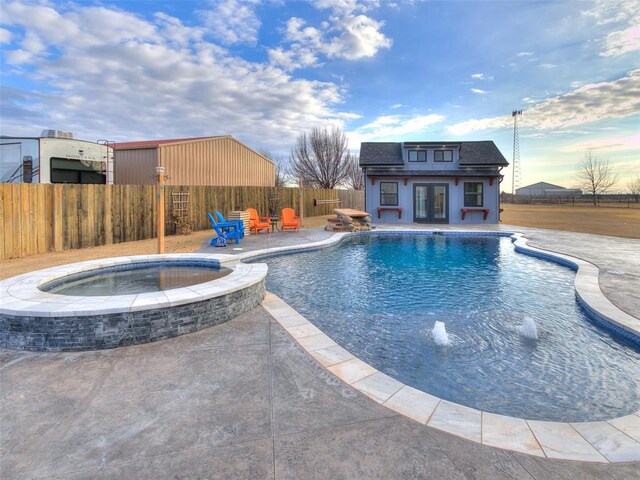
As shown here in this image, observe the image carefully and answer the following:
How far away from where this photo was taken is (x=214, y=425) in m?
2.32

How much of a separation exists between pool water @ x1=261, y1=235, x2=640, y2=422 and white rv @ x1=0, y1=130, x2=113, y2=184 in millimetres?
8749

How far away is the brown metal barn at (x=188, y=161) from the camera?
51.3ft

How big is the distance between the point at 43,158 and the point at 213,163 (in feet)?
26.7

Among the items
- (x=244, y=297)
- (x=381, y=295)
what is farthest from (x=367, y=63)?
(x=244, y=297)

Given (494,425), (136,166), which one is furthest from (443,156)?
(494,425)

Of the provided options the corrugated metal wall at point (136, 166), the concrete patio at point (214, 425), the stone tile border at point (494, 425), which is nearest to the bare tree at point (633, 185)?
the corrugated metal wall at point (136, 166)

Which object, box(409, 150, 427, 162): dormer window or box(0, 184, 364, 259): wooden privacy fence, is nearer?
box(0, 184, 364, 259): wooden privacy fence

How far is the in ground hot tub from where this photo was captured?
351 cm

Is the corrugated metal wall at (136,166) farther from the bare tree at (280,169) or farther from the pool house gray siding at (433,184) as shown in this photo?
the bare tree at (280,169)

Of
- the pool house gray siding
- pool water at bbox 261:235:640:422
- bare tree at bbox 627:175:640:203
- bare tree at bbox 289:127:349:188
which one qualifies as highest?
bare tree at bbox 289:127:349:188

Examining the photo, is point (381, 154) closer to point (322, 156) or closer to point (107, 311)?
point (322, 156)

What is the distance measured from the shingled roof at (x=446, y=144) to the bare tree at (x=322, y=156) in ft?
47.9

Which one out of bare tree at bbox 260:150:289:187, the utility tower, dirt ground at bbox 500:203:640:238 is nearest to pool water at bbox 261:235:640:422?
dirt ground at bbox 500:203:640:238

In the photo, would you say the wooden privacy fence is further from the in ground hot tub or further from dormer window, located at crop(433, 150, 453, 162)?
dormer window, located at crop(433, 150, 453, 162)
